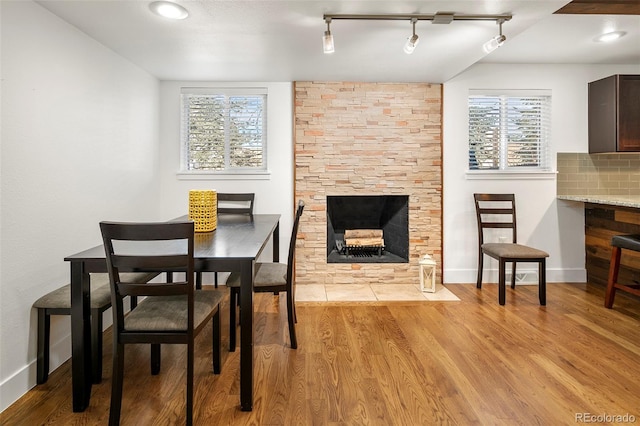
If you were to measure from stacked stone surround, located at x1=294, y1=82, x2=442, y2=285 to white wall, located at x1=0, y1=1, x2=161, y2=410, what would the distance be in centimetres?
180

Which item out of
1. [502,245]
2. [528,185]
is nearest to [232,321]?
[502,245]

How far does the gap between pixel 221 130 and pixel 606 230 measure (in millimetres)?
4110

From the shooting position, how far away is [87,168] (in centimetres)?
271

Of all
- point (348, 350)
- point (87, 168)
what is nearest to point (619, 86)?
point (348, 350)

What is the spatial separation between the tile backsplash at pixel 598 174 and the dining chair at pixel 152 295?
4101 mm

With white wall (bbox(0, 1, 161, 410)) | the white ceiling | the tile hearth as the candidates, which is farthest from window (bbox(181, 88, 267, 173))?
the tile hearth

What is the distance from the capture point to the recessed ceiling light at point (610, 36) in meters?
3.27

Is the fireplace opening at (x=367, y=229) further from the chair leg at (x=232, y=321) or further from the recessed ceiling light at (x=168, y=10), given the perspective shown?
the recessed ceiling light at (x=168, y=10)

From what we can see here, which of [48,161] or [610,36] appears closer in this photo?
[48,161]

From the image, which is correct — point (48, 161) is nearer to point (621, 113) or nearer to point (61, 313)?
point (61, 313)

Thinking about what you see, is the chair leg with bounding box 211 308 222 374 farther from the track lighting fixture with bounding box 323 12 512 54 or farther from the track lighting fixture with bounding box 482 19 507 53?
the track lighting fixture with bounding box 482 19 507 53

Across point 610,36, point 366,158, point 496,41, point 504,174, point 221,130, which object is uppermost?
point 610,36

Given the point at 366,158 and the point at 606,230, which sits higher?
the point at 366,158

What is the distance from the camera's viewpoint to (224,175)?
421 cm
